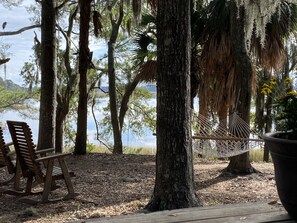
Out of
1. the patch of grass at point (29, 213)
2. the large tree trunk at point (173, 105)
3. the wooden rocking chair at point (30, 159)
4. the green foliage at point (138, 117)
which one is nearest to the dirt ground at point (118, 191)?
the patch of grass at point (29, 213)

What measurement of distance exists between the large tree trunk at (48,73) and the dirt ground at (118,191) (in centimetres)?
63

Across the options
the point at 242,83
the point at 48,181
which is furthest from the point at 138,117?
the point at 48,181

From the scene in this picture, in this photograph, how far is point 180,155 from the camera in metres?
3.30

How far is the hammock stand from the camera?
5.51 m

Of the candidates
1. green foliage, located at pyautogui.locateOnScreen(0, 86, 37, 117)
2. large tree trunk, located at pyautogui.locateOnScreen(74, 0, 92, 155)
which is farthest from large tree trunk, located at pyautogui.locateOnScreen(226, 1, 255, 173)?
green foliage, located at pyautogui.locateOnScreen(0, 86, 37, 117)

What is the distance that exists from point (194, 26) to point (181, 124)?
580cm

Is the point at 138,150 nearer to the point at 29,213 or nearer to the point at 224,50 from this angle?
the point at 224,50

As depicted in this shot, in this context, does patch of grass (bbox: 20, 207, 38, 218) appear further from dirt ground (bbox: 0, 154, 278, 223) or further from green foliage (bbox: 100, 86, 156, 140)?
green foliage (bbox: 100, 86, 156, 140)

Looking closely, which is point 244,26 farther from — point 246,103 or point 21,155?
point 21,155

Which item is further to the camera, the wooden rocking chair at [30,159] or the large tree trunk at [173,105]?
the wooden rocking chair at [30,159]

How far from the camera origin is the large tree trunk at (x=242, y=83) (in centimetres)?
585

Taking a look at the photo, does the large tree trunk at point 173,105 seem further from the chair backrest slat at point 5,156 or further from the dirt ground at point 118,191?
the chair backrest slat at point 5,156

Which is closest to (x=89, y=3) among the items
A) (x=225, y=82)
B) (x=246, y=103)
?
(x=225, y=82)

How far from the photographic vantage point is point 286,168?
161 centimetres
